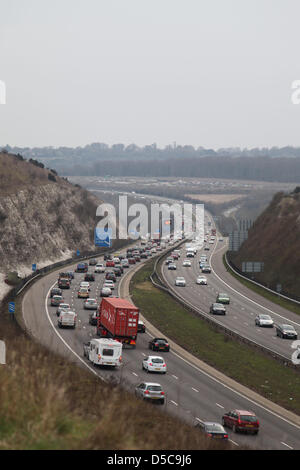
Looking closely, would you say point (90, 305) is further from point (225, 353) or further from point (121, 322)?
point (225, 353)

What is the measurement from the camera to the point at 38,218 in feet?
502

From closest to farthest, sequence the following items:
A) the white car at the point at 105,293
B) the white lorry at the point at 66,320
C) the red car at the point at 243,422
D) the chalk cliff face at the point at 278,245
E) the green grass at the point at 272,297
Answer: the red car at the point at 243,422 → the white lorry at the point at 66,320 → the green grass at the point at 272,297 → the white car at the point at 105,293 → the chalk cliff face at the point at 278,245

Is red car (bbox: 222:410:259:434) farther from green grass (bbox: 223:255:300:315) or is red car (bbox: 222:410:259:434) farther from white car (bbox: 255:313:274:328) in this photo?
green grass (bbox: 223:255:300:315)

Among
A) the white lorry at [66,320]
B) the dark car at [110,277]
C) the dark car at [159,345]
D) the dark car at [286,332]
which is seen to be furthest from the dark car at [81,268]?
the dark car at [159,345]

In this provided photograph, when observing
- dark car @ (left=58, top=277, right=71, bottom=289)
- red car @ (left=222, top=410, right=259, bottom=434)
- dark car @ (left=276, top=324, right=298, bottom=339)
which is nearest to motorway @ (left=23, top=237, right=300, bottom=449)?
red car @ (left=222, top=410, right=259, bottom=434)

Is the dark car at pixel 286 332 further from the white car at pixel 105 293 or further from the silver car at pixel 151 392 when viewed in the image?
the silver car at pixel 151 392

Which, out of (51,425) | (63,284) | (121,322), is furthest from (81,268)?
(51,425)

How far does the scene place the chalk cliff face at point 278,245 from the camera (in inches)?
3875

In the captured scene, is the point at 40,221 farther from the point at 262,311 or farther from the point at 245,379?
the point at 245,379

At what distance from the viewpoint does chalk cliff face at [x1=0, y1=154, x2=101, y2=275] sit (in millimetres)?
137750

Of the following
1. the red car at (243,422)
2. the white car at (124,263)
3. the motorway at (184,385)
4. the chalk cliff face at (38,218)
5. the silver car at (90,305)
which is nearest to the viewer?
the motorway at (184,385)

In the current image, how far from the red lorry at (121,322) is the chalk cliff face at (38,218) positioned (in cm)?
7120

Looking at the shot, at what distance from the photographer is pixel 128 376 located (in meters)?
41.4
